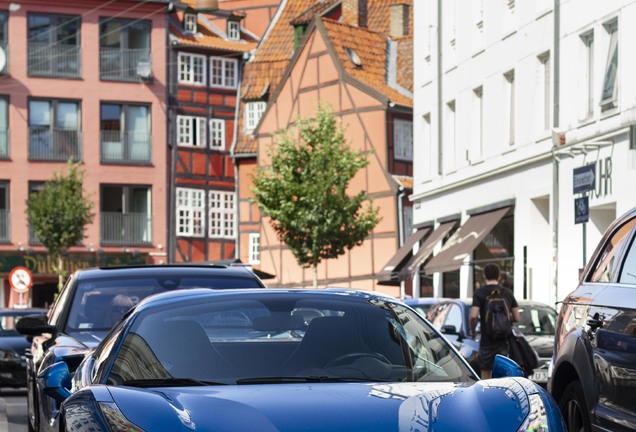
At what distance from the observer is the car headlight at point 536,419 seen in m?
5.91

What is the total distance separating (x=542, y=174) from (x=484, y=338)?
1717 centimetres

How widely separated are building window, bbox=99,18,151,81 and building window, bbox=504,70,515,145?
33.2m

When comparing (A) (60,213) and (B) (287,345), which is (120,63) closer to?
(A) (60,213)

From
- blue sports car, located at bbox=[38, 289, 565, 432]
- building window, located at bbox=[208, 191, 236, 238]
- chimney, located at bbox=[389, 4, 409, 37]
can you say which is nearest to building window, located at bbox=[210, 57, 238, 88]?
building window, located at bbox=[208, 191, 236, 238]

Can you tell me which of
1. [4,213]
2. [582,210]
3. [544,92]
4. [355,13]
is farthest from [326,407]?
[4,213]

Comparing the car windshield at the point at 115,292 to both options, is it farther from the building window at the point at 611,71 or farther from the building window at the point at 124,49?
the building window at the point at 124,49

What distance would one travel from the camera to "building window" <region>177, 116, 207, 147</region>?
6881 cm

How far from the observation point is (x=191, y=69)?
6956 centimetres

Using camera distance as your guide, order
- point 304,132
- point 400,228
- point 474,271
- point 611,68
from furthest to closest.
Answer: point 400,228 < point 304,132 < point 474,271 < point 611,68

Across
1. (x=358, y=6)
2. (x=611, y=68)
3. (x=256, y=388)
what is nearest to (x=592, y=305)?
(x=256, y=388)

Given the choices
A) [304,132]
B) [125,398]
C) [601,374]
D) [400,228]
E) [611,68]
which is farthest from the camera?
[400,228]

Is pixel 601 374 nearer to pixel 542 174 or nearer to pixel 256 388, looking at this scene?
pixel 256 388

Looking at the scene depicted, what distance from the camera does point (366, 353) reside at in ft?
23.1

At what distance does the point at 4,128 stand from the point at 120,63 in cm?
587
